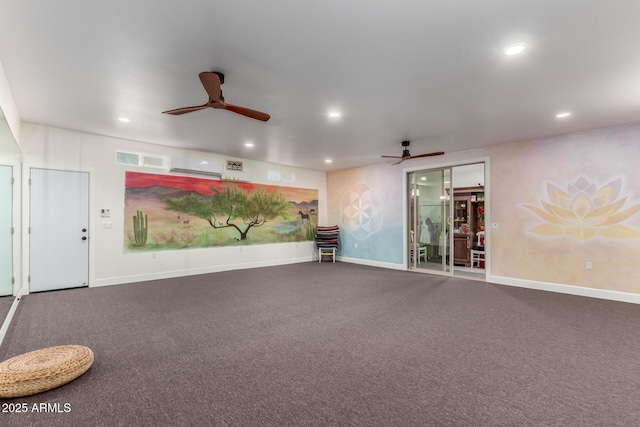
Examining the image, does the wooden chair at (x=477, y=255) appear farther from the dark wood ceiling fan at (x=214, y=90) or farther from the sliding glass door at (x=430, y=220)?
the dark wood ceiling fan at (x=214, y=90)

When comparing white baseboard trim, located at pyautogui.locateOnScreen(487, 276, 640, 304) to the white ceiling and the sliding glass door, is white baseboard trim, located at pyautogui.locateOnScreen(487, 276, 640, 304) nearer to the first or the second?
the sliding glass door

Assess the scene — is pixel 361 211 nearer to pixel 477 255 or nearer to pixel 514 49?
pixel 477 255

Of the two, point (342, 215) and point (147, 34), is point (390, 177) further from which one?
point (147, 34)

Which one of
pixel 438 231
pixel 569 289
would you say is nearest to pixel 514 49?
pixel 569 289

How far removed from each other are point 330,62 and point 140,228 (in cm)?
500

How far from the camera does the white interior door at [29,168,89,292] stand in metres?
4.79

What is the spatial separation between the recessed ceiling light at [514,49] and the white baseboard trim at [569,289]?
14.3 feet

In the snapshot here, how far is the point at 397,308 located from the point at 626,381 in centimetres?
225

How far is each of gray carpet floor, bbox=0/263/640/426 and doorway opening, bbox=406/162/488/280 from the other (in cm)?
204

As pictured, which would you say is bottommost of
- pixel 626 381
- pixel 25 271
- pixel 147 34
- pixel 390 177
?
pixel 626 381

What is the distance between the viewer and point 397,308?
412 cm

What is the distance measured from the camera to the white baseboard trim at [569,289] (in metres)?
4.50

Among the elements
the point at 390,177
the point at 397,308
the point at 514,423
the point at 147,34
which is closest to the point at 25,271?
the point at 147,34

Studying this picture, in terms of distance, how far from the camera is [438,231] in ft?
22.5
